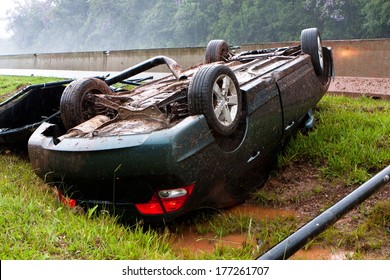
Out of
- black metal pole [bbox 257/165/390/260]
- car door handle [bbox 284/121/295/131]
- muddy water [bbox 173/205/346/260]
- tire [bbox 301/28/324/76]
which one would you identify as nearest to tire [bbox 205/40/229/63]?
tire [bbox 301/28/324/76]

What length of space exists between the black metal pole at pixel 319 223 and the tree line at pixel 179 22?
110ft

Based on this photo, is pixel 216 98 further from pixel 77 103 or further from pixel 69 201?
pixel 69 201

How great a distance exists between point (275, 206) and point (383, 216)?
2.95 ft

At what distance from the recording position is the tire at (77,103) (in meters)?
3.83

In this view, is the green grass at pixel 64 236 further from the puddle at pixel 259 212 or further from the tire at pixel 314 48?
the tire at pixel 314 48

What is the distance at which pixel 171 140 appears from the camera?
3.02 meters

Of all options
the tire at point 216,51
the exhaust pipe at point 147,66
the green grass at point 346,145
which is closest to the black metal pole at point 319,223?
the green grass at point 346,145

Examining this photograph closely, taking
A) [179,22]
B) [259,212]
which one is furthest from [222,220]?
[179,22]

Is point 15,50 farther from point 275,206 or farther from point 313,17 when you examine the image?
point 275,206

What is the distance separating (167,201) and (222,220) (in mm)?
655

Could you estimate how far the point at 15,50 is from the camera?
8619 cm

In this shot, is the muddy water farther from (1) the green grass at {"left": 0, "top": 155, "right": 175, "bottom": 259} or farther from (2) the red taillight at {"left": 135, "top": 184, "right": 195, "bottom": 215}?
(2) the red taillight at {"left": 135, "top": 184, "right": 195, "bottom": 215}

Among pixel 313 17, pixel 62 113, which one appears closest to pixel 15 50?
pixel 313 17

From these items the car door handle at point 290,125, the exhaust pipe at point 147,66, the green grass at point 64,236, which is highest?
the exhaust pipe at point 147,66
